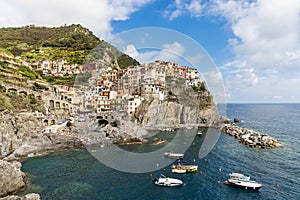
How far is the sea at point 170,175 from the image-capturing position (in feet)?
63.2

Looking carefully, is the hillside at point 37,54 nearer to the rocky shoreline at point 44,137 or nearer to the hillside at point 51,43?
the hillside at point 51,43

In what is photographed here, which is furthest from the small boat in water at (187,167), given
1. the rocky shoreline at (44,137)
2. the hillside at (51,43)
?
the hillside at (51,43)

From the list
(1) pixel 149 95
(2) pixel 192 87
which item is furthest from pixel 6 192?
(2) pixel 192 87

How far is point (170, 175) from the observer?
2359 cm

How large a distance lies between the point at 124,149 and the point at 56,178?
505 inches

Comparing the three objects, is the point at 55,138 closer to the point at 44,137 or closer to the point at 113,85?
the point at 44,137

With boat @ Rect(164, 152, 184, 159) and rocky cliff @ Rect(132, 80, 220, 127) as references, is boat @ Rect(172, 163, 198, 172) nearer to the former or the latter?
boat @ Rect(164, 152, 184, 159)

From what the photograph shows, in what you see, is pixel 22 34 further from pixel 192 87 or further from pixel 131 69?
pixel 192 87

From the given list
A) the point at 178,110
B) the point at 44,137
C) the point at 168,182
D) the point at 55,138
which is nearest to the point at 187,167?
the point at 168,182

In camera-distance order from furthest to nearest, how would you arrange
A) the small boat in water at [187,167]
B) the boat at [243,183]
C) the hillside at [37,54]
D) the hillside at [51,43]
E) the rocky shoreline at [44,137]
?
the hillside at [51,43] < the hillside at [37,54] < the rocky shoreline at [44,137] < the small boat in water at [187,167] < the boat at [243,183]

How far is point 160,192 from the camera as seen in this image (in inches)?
773

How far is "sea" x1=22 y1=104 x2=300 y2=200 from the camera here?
19.2 metres

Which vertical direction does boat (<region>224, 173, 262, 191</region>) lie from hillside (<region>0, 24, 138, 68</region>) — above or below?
below

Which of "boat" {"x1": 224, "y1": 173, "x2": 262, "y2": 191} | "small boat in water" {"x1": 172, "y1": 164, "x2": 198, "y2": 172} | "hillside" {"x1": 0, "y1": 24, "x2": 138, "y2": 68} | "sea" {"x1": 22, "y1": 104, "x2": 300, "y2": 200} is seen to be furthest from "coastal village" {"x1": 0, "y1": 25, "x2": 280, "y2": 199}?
"hillside" {"x1": 0, "y1": 24, "x2": 138, "y2": 68}
